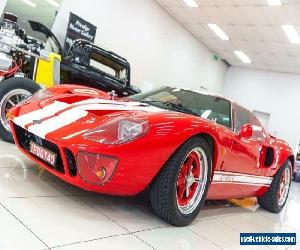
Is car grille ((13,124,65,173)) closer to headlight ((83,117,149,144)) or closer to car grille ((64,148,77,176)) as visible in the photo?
car grille ((64,148,77,176))

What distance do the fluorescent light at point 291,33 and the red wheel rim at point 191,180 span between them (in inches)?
327

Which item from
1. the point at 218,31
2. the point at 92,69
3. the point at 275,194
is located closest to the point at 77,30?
the point at 92,69

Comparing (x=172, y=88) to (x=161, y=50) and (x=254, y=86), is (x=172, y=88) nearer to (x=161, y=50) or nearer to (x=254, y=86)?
(x=161, y=50)

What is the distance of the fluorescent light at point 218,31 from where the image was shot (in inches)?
441

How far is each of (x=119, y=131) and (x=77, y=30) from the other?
6845 millimetres

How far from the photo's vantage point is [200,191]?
7.93 feet

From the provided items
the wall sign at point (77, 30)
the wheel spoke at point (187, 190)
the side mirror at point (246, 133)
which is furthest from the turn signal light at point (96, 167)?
the wall sign at point (77, 30)

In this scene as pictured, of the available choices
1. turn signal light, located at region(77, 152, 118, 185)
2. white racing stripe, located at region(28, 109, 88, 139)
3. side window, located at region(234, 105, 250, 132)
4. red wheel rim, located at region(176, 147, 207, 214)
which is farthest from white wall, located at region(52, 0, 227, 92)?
turn signal light, located at region(77, 152, 118, 185)

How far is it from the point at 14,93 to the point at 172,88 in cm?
150

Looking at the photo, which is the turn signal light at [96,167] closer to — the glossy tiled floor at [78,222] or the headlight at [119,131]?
the headlight at [119,131]

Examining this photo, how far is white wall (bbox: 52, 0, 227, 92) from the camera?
8.79 metres

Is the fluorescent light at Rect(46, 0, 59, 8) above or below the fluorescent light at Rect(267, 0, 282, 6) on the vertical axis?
below

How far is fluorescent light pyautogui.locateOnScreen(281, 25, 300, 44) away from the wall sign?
16.8ft

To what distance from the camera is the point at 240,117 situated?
3270 millimetres
